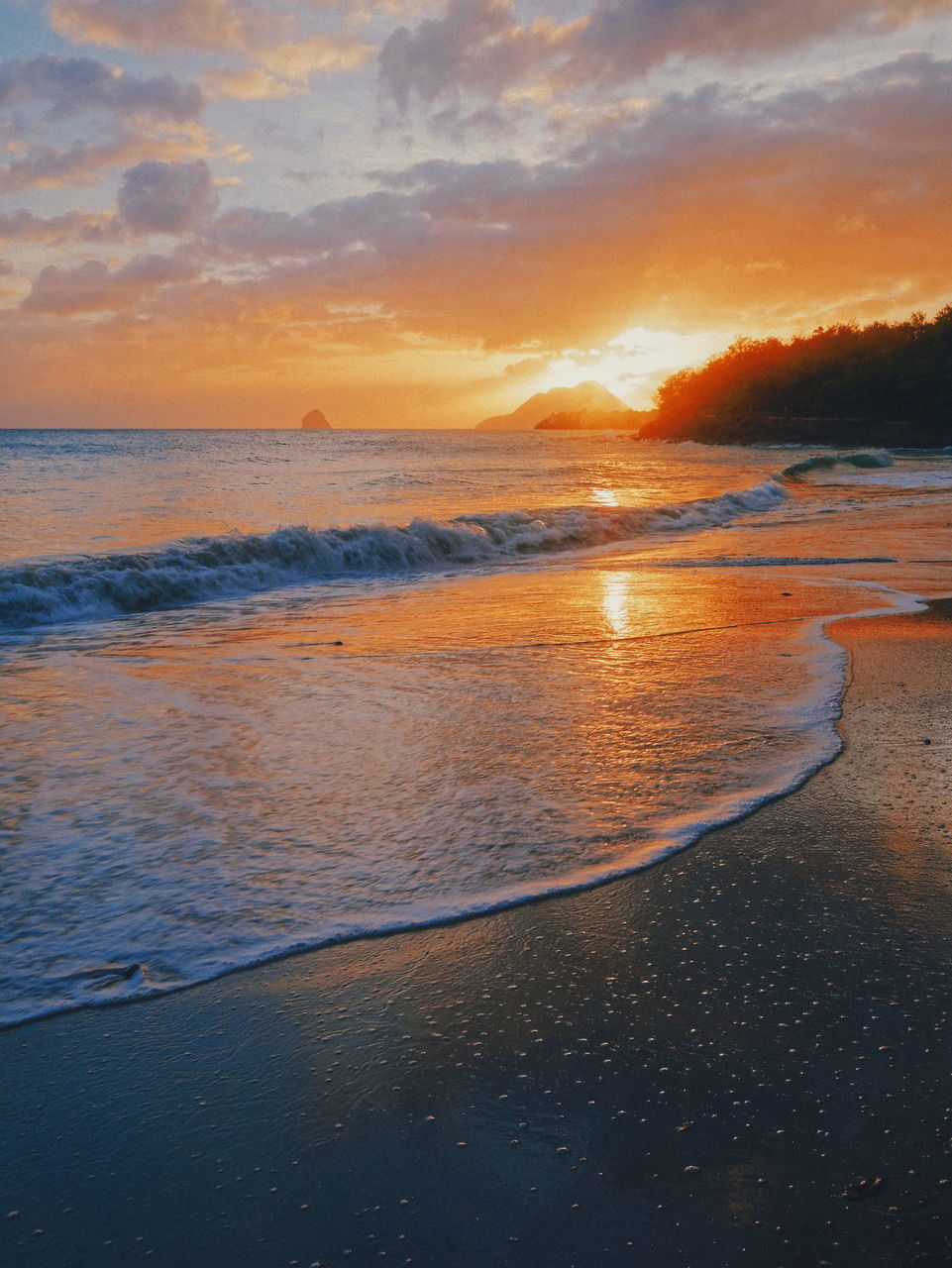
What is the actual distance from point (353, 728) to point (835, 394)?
86.9 m

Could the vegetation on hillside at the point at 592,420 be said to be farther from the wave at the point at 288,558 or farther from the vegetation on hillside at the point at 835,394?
the wave at the point at 288,558

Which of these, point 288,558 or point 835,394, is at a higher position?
point 835,394

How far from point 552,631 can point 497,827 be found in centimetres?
383

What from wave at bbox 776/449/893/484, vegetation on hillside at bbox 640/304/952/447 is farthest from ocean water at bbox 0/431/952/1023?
vegetation on hillside at bbox 640/304/952/447

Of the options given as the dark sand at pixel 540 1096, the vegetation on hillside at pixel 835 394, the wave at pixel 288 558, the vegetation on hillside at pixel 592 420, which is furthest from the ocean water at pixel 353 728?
the vegetation on hillside at pixel 592 420

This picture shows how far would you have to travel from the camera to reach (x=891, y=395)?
78500mm

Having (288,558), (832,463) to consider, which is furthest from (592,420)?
(288,558)

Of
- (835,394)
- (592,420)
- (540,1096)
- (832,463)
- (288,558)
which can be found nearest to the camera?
(540,1096)

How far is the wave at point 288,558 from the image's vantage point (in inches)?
362

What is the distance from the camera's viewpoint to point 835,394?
265 ft

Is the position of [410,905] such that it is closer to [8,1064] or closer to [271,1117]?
[271,1117]

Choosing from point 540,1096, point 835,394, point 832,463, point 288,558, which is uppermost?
point 835,394

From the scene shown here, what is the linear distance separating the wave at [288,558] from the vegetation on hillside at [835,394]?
61.3 meters

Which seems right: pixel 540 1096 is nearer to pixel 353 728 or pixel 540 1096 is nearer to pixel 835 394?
pixel 353 728
